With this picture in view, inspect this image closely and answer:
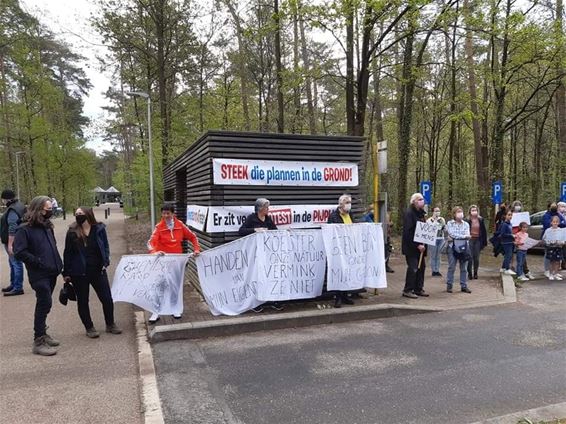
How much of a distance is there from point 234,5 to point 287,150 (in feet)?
52.6

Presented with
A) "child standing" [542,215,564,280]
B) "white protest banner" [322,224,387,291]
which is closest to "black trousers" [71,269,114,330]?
"white protest banner" [322,224,387,291]

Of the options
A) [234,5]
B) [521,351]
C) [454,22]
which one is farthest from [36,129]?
[521,351]

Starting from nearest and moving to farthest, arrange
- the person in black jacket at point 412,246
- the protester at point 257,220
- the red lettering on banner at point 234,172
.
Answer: the protester at point 257,220 → the red lettering on banner at point 234,172 → the person in black jacket at point 412,246

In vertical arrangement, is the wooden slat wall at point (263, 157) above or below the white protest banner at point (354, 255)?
above

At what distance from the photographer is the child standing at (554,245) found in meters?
9.85

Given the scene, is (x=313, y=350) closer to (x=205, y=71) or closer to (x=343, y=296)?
(x=343, y=296)

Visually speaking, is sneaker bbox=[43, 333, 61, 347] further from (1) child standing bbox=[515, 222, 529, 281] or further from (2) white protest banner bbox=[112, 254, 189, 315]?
(1) child standing bbox=[515, 222, 529, 281]

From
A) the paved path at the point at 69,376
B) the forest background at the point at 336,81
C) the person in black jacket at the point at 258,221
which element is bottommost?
the paved path at the point at 69,376

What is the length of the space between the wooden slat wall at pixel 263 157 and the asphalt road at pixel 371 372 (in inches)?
93.9

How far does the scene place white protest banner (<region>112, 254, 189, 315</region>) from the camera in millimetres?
5996

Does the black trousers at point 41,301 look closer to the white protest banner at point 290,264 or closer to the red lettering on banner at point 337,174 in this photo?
the white protest banner at point 290,264

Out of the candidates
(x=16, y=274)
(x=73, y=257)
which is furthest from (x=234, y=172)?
(x=16, y=274)

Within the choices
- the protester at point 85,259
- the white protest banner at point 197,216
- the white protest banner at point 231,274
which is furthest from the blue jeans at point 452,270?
the protester at point 85,259

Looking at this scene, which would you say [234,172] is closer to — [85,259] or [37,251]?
[85,259]
